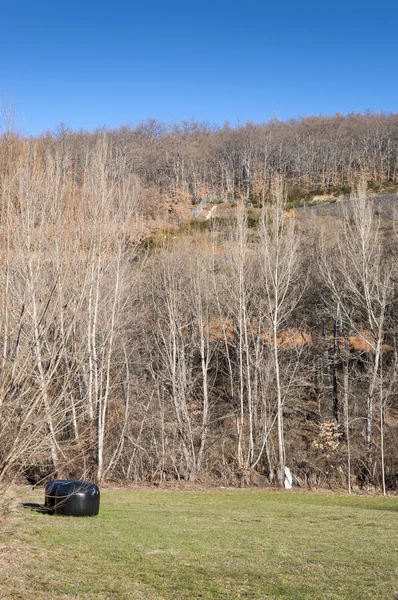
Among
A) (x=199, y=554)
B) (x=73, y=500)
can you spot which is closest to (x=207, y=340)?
(x=73, y=500)

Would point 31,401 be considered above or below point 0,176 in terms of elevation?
below

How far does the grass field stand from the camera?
674 centimetres

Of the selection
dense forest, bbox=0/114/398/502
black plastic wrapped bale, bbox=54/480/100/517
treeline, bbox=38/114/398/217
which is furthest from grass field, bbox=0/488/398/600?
treeline, bbox=38/114/398/217

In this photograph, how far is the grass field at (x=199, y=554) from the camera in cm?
674

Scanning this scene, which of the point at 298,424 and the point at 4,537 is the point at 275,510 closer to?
the point at 4,537

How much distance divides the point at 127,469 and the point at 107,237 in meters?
9.14

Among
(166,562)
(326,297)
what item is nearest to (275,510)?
(166,562)

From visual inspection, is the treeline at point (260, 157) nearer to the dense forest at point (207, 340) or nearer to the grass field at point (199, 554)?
the dense forest at point (207, 340)

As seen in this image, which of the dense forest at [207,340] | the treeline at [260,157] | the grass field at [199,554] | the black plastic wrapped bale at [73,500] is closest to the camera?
the grass field at [199,554]

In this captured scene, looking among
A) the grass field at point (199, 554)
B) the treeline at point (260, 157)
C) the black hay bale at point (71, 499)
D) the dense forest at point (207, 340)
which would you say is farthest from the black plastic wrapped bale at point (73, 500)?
the treeline at point (260, 157)

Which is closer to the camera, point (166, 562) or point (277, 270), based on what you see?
point (166, 562)

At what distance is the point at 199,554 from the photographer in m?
8.91

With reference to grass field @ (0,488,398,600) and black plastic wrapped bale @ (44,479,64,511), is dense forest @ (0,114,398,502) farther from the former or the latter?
grass field @ (0,488,398,600)

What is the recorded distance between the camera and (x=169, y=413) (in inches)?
1001
